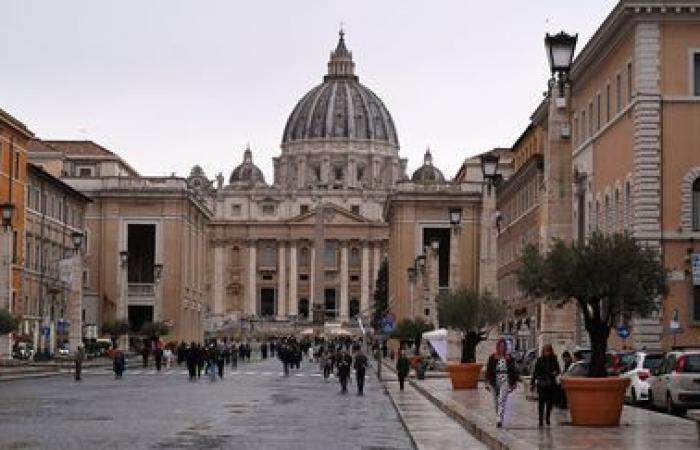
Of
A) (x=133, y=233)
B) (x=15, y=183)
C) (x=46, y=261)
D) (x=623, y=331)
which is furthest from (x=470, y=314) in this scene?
(x=133, y=233)

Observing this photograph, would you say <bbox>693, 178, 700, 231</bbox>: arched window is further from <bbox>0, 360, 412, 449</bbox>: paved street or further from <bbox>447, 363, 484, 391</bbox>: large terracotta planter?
<bbox>0, 360, 412, 449</bbox>: paved street

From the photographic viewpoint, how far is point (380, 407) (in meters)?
37.5

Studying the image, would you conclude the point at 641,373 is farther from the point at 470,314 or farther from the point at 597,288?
the point at 470,314

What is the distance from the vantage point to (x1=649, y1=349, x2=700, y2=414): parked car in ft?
98.8

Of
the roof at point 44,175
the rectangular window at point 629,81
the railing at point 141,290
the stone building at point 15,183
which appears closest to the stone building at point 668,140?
the rectangular window at point 629,81

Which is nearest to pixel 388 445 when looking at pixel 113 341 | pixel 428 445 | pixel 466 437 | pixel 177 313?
pixel 428 445

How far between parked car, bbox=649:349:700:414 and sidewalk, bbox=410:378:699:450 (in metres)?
0.86

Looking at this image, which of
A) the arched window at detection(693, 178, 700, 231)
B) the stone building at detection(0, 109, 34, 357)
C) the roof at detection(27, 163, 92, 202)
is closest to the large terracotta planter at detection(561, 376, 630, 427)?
the arched window at detection(693, 178, 700, 231)

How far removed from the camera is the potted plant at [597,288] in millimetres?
24484

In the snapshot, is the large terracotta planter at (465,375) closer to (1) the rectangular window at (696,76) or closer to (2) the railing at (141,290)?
(1) the rectangular window at (696,76)

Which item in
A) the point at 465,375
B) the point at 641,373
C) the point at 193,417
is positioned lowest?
the point at 193,417

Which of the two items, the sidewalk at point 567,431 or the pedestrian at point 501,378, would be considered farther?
the pedestrian at point 501,378

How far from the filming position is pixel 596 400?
2445cm

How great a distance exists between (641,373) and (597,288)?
7.02 m
